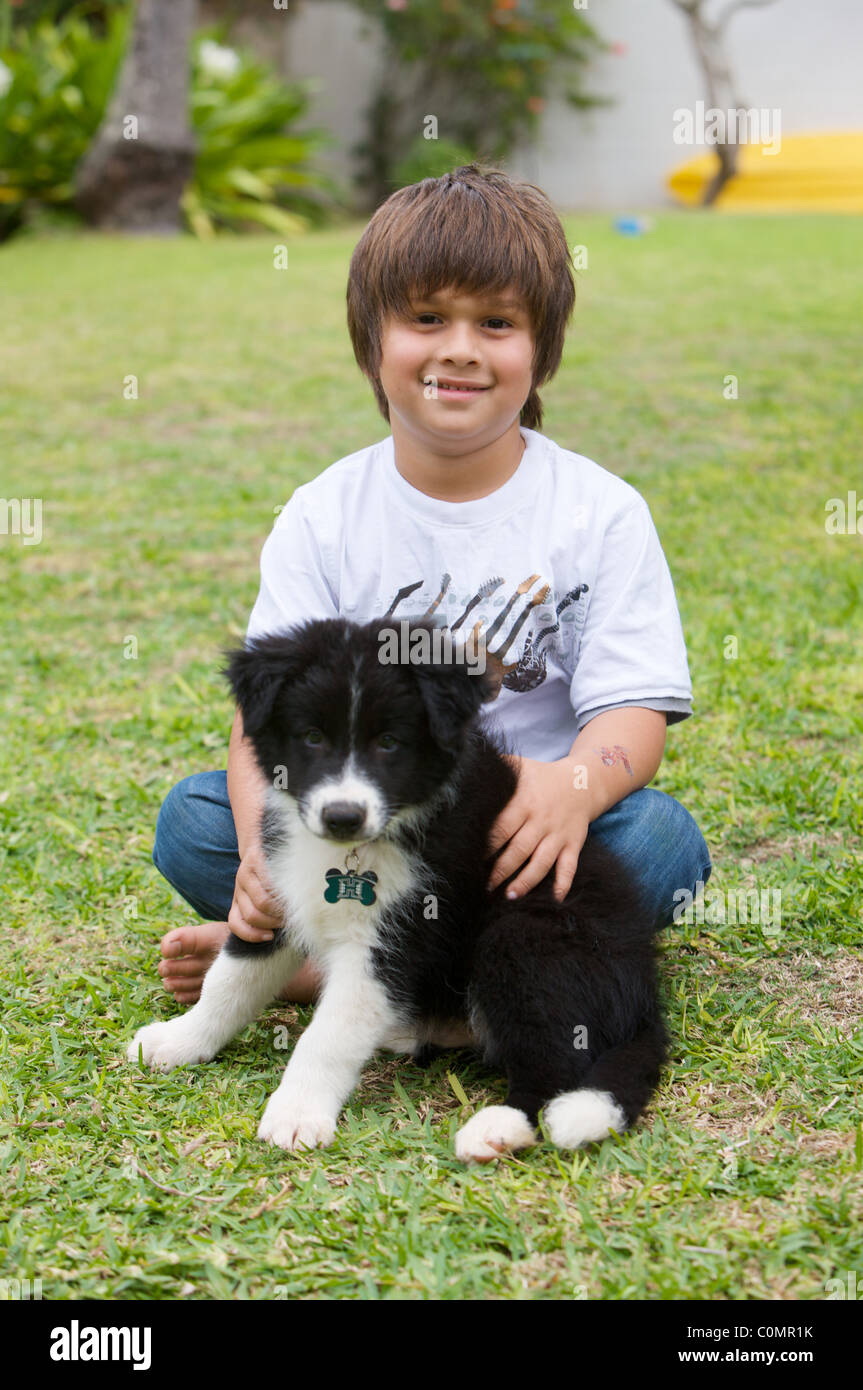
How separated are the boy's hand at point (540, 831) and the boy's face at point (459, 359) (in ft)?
2.75

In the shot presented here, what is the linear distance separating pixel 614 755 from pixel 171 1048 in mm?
1181

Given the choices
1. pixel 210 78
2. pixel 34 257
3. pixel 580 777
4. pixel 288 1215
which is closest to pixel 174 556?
pixel 580 777

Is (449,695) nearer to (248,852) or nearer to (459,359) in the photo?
(248,852)

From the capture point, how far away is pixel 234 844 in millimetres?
3201

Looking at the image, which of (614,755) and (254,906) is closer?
(254,906)

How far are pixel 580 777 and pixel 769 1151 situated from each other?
2.78 ft

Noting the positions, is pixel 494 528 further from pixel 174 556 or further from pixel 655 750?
pixel 174 556

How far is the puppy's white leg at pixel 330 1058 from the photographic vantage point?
99.3 inches

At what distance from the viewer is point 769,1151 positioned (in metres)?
2.45

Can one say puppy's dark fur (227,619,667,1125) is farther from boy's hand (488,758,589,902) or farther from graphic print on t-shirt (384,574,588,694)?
graphic print on t-shirt (384,574,588,694)

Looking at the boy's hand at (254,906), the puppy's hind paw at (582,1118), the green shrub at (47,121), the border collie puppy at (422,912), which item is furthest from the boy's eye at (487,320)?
the green shrub at (47,121)

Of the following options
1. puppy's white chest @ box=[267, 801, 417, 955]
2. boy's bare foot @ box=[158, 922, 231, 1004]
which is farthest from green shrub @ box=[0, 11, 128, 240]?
puppy's white chest @ box=[267, 801, 417, 955]

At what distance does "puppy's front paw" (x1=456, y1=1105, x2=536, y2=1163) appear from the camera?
242 centimetres

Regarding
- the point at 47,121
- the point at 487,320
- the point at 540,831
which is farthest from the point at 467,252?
the point at 47,121
